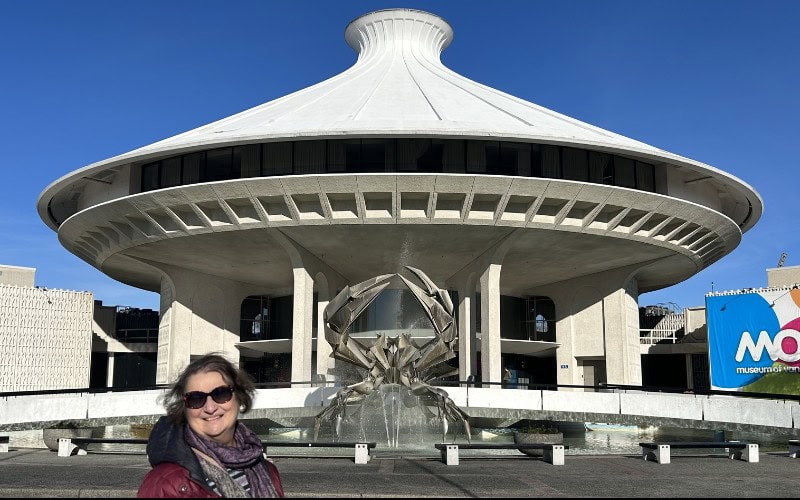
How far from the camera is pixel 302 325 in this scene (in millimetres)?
32656

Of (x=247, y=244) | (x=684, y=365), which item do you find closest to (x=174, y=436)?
(x=247, y=244)

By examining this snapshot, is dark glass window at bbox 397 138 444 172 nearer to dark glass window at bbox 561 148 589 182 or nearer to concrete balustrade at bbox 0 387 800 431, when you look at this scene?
dark glass window at bbox 561 148 589 182

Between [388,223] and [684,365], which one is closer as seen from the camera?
[388,223]

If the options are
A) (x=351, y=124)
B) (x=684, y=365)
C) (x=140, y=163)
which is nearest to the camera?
(x=351, y=124)

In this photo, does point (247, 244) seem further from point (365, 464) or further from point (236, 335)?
point (365, 464)

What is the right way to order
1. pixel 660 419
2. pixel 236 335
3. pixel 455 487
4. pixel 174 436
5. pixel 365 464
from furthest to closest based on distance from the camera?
pixel 236 335 < pixel 660 419 < pixel 365 464 < pixel 455 487 < pixel 174 436

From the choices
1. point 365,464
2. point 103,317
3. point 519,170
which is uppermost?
point 519,170

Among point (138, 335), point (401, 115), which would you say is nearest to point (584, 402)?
point (401, 115)

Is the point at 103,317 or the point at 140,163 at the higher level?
the point at 140,163

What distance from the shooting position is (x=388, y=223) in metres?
29.6

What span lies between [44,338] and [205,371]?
39.9 meters

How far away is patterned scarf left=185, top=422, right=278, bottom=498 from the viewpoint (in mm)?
3750

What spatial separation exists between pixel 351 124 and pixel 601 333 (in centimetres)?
1908

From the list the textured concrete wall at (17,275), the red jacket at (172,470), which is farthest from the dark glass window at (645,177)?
the textured concrete wall at (17,275)
